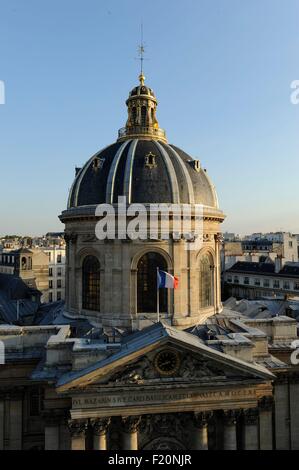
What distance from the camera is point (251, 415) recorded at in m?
21.4

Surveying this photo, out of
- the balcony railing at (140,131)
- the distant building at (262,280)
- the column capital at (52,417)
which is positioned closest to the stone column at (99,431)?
the column capital at (52,417)

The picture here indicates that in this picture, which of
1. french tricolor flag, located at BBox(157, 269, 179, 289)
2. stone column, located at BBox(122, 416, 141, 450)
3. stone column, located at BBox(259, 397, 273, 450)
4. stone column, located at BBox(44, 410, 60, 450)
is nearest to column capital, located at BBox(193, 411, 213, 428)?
stone column, located at BBox(122, 416, 141, 450)

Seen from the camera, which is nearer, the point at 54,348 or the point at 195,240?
the point at 54,348

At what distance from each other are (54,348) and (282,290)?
5721 centimetres

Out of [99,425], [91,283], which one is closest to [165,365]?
[99,425]

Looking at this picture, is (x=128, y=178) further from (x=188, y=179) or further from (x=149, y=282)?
(x=149, y=282)

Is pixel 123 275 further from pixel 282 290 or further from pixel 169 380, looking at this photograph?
pixel 282 290

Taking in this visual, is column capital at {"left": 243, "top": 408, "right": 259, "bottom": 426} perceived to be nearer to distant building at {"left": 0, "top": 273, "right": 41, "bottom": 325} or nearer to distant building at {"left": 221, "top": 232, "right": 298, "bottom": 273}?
distant building at {"left": 0, "top": 273, "right": 41, "bottom": 325}

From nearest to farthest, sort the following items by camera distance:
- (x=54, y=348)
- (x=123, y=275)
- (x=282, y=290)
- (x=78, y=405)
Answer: (x=78, y=405), (x=54, y=348), (x=123, y=275), (x=282, y=290)

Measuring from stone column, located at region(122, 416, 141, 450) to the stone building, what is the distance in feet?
0.18

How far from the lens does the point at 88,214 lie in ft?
90.0

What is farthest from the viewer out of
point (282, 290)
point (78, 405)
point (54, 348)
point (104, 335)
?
point (282, 290)

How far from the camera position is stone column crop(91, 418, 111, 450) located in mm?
20234
